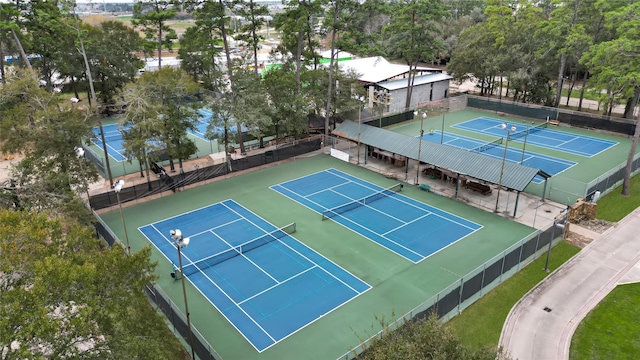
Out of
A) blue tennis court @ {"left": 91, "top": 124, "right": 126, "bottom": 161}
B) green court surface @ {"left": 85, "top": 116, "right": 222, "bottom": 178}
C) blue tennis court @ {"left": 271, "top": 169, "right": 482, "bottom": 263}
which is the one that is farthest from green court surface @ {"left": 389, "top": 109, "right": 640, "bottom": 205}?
blue tennis court @ {"left": 91, "top": 124, "right": 126, "bottom": 161}

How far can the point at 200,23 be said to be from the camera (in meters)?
34.4

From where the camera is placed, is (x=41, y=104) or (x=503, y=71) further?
(x=503, y=71)

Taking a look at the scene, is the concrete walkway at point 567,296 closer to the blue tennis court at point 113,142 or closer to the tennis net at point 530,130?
the tennis net at point 530,130

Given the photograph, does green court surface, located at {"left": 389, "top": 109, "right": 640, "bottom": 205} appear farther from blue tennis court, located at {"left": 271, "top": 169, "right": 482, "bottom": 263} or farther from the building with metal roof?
blue tennis court, located at {"left": 271, "top": 169, "right": 482, "bottom": 263}

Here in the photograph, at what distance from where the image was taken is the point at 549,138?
139 ft

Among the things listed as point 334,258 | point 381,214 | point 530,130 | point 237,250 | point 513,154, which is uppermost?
point 530,130

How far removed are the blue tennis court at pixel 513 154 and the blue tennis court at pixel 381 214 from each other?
10.0 metres

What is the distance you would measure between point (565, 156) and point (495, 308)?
23675mm

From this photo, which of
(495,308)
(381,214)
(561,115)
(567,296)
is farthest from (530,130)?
(495,308)

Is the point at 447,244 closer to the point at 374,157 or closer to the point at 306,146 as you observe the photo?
the point at 374,157

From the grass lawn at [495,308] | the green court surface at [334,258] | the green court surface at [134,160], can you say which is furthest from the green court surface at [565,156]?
the green court surface at [134,160]

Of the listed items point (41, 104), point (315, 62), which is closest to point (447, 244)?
point (41, 104)

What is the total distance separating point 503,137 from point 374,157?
14.1 metres

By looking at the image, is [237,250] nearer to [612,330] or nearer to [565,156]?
[612,330]
